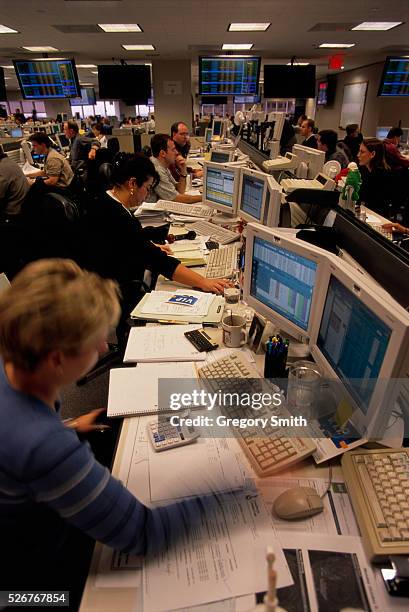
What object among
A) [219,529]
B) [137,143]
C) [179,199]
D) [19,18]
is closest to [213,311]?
[219,529]

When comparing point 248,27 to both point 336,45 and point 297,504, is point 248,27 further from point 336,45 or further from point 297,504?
point 297,504

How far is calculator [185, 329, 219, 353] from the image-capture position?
1479 mm

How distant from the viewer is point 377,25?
612 cm

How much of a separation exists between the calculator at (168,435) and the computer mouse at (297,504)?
0.97ft

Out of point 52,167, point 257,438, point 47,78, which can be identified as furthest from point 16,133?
point 257,438

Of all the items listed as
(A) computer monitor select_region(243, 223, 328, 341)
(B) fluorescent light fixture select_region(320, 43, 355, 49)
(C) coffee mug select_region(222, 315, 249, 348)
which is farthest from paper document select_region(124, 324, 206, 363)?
(B) fluorescent light fixture select_region(320, 43, 355, 49)

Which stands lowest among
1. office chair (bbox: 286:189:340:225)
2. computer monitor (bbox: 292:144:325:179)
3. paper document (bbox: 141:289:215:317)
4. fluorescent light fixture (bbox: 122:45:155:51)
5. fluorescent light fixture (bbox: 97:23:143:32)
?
paper document (bbox: 141:289:215:317)

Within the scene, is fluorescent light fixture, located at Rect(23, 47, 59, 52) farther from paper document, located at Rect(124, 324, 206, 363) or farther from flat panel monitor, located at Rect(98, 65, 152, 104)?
paper document, located at Rect(124, 324, 206, 363)

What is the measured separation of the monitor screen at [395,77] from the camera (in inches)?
284

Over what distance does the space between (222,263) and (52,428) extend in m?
1.67

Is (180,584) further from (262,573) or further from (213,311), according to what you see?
(213,311)

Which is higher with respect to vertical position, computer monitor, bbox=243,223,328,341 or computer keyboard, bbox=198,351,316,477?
computer monitor, bbox=243,223,328,341

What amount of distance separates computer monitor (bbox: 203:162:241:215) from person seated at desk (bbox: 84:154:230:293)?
57cm

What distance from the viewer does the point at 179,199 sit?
3861 millimetres
